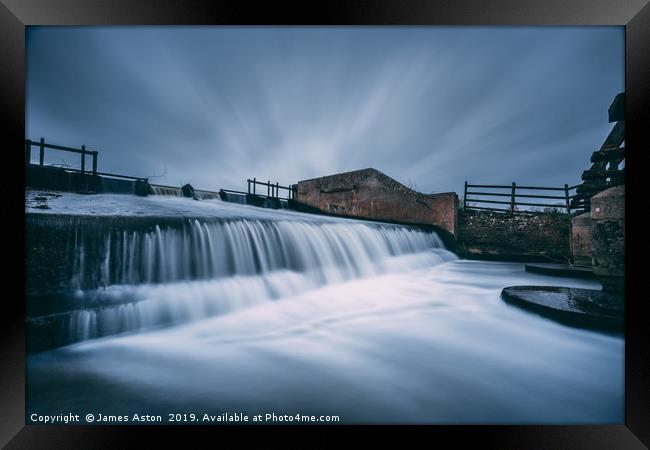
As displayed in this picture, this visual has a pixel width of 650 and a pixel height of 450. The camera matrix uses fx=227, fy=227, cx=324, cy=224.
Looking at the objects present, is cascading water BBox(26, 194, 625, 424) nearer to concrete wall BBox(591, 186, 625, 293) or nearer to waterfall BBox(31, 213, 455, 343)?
waterfall BBox(31, 213, 455, 343)

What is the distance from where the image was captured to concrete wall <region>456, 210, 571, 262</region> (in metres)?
3.99

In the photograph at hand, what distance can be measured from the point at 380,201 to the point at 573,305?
4.98 m

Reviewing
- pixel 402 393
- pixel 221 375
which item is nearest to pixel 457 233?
pixel 402 393

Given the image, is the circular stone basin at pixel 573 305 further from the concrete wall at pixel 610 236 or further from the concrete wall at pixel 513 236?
the concrete wall at pixel 513 236

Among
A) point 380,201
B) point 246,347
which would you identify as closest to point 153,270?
point 246,347

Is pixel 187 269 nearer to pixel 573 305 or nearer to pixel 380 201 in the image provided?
pixel 573 305

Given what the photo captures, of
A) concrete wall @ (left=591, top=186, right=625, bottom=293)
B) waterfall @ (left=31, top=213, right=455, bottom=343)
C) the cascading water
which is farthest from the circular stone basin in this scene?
waterfall @ (left=31, top=213, right=455, bottom=343)

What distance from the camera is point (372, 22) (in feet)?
4.07

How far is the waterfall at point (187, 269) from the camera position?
4.66 feet

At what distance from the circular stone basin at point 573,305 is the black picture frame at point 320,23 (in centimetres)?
26

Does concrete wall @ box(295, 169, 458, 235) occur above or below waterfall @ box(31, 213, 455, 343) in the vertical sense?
above

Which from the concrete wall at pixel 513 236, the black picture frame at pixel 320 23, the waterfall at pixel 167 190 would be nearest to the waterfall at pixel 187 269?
the black picture frame at pixel 320 23

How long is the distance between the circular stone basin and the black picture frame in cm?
26

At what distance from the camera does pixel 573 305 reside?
1.75 metres
